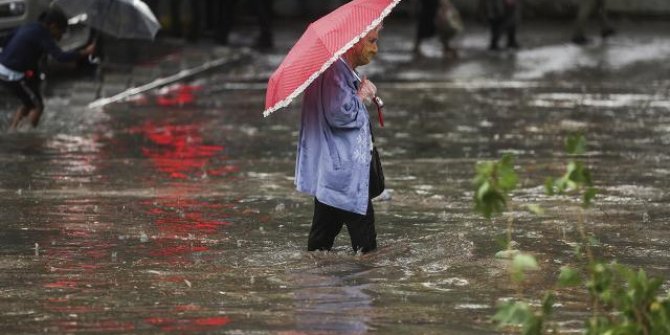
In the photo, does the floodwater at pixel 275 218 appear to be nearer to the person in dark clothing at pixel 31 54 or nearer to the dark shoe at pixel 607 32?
the person in dark clothing at pixel 31 54

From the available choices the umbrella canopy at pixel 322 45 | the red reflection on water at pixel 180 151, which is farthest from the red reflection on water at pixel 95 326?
the red reflection on water at pixel 180 151

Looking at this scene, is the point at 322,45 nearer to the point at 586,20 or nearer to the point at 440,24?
the point at 440,24

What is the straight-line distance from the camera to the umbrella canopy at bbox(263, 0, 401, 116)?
9180 mm

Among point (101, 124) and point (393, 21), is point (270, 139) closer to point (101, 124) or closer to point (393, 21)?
point (101, 124)

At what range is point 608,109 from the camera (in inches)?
809

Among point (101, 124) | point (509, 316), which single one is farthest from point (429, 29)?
point (509, 316)

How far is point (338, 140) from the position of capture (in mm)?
9406

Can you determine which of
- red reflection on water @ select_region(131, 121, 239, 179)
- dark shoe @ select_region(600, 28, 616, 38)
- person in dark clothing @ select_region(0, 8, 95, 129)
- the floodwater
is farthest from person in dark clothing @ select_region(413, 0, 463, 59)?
person in dark clothing @ select_region(0, 8, 95, 129)

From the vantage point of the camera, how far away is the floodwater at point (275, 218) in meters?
8.34

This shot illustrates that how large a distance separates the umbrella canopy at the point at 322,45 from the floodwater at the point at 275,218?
1.03m

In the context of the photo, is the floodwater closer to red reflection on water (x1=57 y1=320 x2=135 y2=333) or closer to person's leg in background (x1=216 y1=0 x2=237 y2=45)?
red reflection on water (x1=57 y1=320 x2=135 y2=333)

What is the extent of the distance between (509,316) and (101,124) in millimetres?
12740

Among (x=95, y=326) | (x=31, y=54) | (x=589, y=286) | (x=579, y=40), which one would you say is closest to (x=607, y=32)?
(x=579, y=40)

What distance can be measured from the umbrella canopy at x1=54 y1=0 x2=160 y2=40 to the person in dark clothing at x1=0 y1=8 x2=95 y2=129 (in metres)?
0.27
